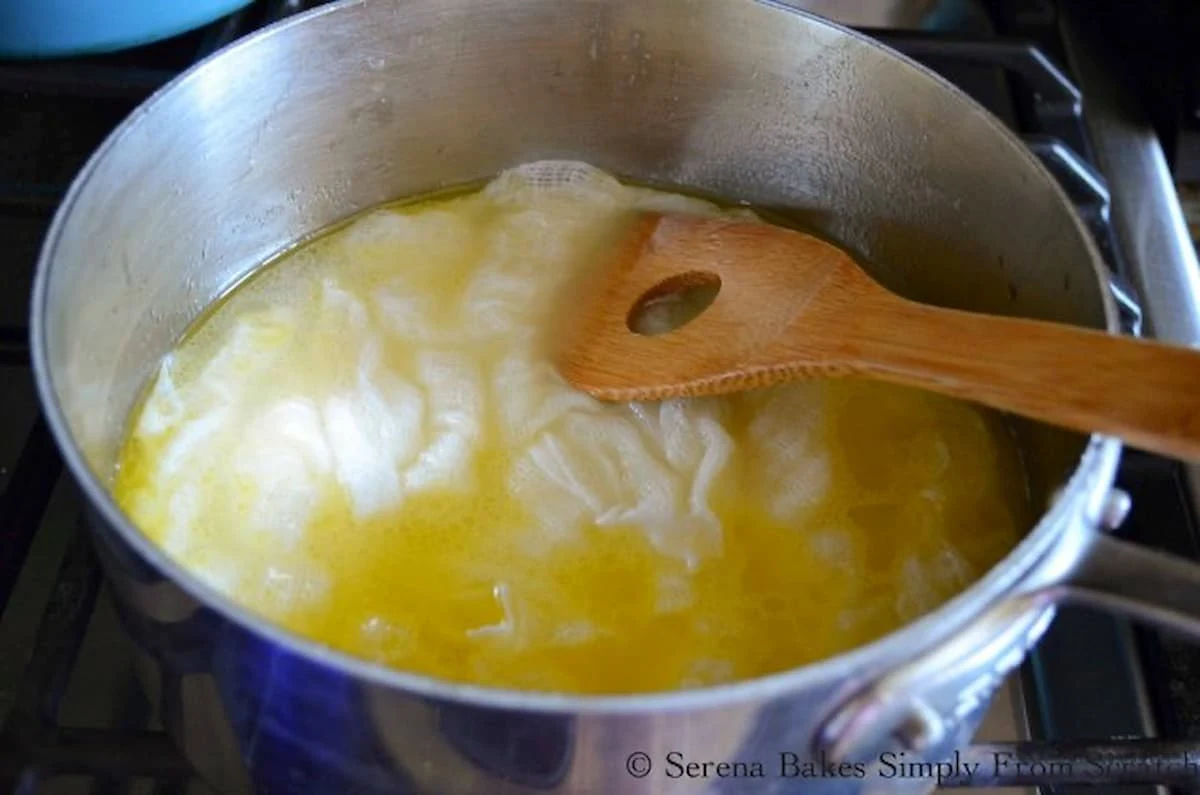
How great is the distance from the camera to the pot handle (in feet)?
2.08

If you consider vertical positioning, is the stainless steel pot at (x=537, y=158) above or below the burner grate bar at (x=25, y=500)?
above

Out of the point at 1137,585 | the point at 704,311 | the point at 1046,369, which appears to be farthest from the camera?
the point at 704,311

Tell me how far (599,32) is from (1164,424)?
62cm

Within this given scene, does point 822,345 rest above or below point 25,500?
above

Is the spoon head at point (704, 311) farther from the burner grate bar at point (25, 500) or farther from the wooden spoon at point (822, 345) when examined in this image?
the burner grate bar at point (25, 500)

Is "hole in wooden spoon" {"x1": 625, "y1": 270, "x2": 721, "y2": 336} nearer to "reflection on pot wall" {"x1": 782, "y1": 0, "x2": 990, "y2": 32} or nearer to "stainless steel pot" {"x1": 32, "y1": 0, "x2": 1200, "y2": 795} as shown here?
"stainless steel pot" {"x1": 32, "y1": 0, "x2": 1200, "y2": 795}

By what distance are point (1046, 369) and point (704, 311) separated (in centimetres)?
32

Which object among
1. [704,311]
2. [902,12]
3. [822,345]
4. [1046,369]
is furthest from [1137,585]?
[902,12]

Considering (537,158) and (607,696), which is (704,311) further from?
(607,696)

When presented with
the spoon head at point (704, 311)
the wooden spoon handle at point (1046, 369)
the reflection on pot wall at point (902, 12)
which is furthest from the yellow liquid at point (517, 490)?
the reflection on pot wall at point (902, 12)

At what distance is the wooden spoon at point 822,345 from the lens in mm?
741

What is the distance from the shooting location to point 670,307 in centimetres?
115

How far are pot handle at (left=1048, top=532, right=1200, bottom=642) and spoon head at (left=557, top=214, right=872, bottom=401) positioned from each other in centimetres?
28

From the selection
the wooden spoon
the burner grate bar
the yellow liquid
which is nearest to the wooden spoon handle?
the wooden spoon
